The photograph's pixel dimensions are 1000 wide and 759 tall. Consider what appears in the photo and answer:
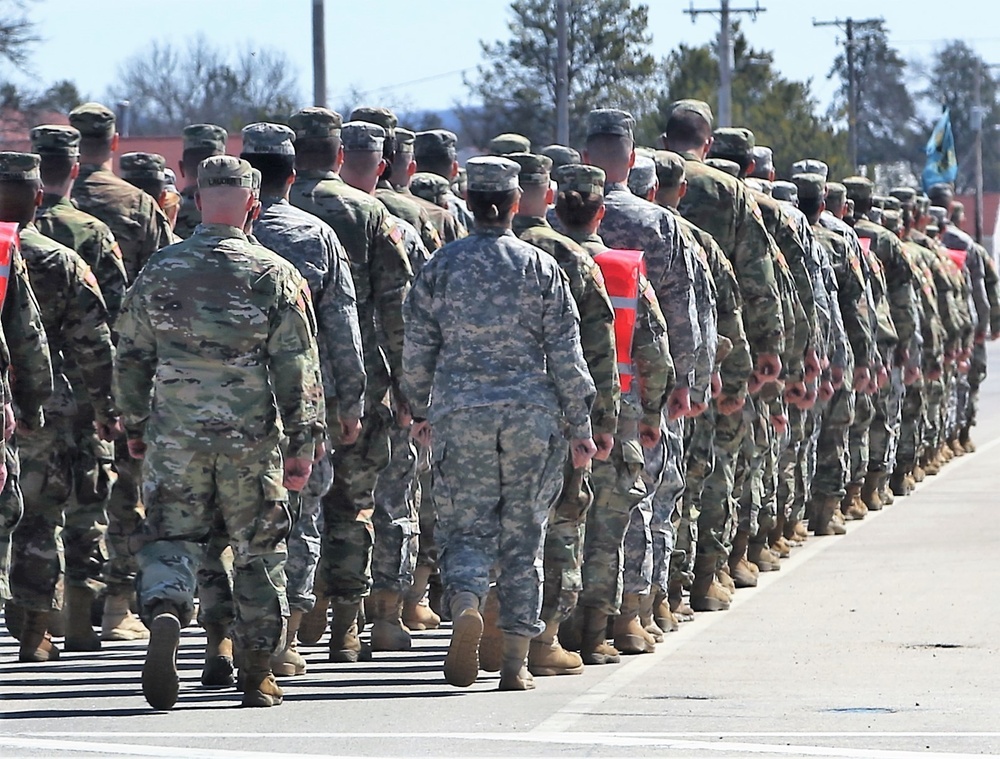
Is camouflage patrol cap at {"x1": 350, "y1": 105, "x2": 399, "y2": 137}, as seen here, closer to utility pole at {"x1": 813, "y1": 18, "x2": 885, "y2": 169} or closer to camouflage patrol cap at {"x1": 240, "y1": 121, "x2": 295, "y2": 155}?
camouflage patrol cap at {"x1": 240, "y1": 121, "x2": 295, "y2": 155}

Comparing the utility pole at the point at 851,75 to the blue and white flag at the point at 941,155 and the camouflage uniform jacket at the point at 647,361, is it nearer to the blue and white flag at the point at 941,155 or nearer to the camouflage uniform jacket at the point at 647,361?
the blue and white flag at the point at 941,155

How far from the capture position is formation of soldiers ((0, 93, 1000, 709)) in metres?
9.59

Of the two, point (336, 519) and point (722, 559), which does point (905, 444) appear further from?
point (336, 519)

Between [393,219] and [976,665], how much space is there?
10.7ft

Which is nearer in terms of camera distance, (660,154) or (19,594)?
(19,594)

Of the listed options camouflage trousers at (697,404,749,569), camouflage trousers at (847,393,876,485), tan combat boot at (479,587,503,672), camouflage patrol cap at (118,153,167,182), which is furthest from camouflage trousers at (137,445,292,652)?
camouflage trousers at (847,393,876,485)

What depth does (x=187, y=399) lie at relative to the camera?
9555 mm

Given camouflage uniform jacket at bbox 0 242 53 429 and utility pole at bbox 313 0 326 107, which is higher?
utility pole at bbox 313 0 326 107

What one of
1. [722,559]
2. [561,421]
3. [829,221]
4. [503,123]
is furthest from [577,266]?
[503,123]

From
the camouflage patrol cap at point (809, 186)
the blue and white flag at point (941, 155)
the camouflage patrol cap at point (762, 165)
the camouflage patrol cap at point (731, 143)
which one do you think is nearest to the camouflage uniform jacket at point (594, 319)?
the camouflage patrol cap at point (731, 143)

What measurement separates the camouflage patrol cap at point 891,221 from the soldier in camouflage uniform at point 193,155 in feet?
30.5

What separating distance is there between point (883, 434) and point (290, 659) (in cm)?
978

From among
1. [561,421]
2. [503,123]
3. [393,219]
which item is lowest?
[561,421]

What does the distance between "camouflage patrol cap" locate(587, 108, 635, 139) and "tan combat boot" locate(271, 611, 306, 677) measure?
2.67 metres
